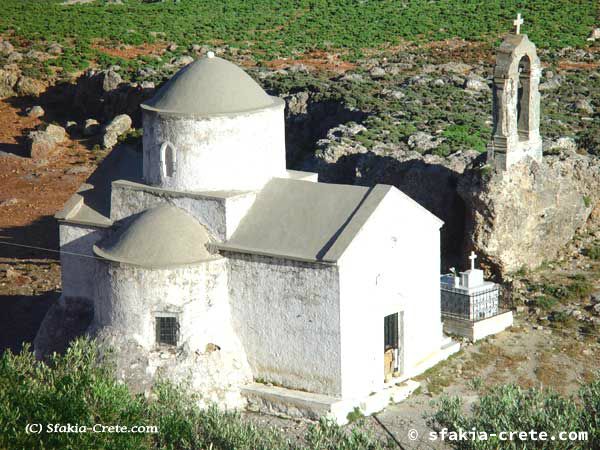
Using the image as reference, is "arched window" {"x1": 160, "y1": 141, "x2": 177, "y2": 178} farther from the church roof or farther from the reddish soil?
the reddish soil

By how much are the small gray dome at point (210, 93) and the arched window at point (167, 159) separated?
0.67 metres

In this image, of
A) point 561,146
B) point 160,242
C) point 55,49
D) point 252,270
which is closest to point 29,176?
point 55,49

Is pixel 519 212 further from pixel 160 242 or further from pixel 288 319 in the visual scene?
pixel 160 242

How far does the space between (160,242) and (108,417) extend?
13.8ft

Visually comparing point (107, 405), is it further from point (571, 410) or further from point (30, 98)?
point (30, 98)

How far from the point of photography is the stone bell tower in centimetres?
2391

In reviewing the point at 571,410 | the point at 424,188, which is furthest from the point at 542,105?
the point at 571,410

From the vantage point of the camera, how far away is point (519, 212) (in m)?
24.9

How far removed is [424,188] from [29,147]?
70.8ft

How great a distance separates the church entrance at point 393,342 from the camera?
2045cm

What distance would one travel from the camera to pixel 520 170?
2483 cm

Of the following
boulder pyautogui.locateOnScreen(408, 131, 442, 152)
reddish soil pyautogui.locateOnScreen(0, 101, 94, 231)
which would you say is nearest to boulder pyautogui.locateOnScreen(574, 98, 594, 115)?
boulder pyautogui.locateOnScreen(408, 131, 442, 152)

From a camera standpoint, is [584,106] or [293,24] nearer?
[584,106]

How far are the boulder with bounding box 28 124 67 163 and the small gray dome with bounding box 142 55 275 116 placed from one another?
2248 centimetres
